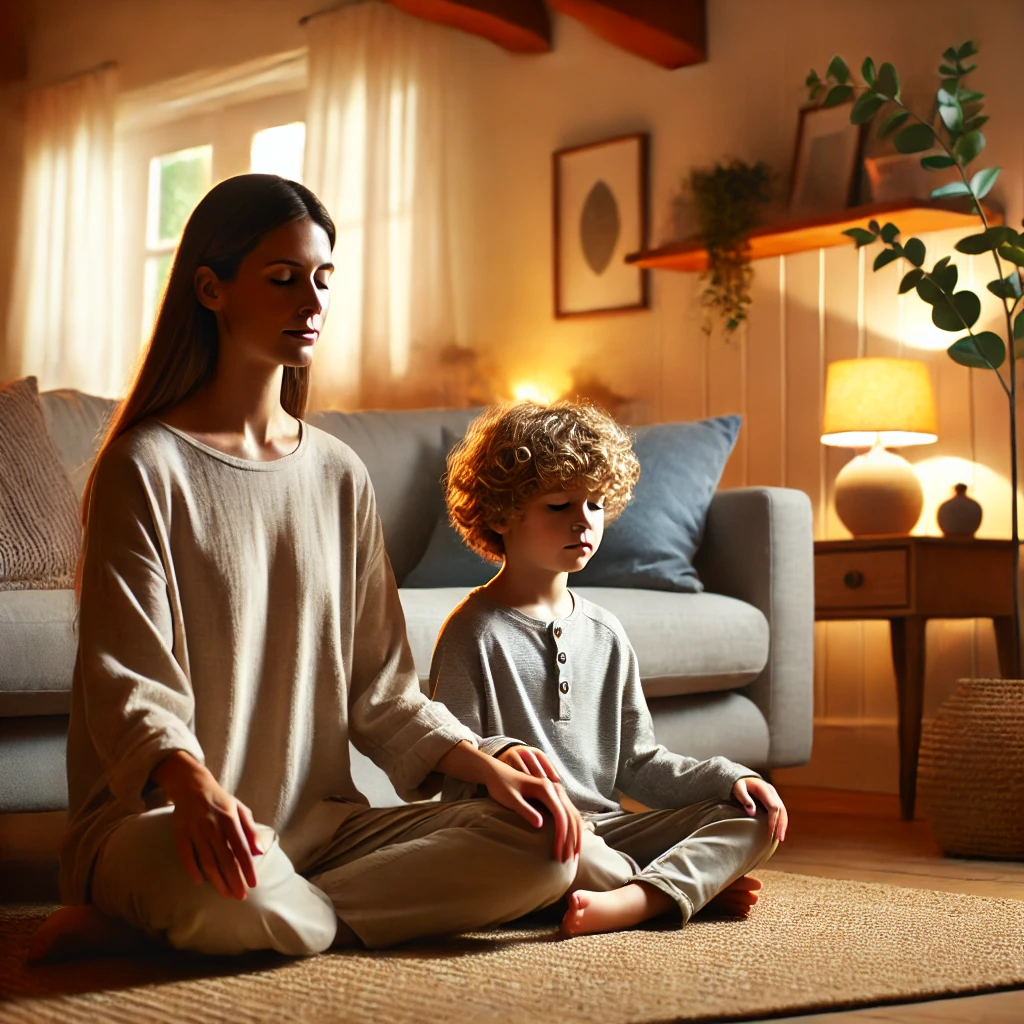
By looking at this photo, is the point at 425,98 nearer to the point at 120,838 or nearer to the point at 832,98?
the point at 832,98

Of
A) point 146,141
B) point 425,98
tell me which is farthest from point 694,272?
point 146,141

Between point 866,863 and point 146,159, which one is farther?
point 146,159

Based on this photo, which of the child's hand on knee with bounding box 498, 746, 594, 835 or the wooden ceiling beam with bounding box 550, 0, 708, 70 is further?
the wooden ceiling beam with bounding box 550, 0, 708, 70

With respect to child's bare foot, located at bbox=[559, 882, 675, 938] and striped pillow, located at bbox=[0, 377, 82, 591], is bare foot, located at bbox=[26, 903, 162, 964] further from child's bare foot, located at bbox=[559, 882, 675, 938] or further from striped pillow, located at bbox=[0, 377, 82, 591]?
striped pillow, located at bbox=[0, 377, 82, 591]

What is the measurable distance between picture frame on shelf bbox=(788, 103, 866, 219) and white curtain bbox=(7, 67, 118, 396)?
2851 mm

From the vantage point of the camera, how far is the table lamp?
11.2ft

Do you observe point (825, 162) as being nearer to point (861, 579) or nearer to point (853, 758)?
point (861, 579)

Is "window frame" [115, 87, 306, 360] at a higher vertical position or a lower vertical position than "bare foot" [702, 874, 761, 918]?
higher

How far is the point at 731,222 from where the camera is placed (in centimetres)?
391

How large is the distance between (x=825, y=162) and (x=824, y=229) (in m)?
0.26

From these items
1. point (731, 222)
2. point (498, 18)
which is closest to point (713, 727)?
point (731, 222)

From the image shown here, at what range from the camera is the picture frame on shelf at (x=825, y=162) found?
378cm

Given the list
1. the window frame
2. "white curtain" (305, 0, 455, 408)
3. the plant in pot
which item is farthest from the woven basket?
the window frame

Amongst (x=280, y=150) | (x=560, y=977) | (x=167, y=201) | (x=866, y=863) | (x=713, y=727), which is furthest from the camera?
(x=167, y=201)
